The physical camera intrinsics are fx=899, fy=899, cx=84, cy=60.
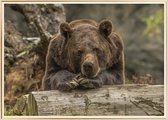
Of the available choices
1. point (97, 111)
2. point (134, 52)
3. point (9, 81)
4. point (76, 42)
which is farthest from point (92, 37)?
point (134, 52)

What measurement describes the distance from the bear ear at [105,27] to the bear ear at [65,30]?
0.25m

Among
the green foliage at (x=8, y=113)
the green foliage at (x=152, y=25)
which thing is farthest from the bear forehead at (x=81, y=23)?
the green foliage at (x=152, y=25)

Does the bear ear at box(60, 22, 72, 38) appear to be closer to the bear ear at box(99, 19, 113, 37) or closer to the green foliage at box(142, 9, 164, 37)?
the bear ear at box(99, 19, 113, 37)

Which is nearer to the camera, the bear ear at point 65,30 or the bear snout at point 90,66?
the bear snout at point 90,66

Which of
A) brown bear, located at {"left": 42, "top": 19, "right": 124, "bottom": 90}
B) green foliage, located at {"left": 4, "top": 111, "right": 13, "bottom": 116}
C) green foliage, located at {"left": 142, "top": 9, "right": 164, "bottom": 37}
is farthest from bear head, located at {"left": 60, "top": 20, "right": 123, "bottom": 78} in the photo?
green foliage, located at {"left": 142, "top": 9, "right": 164, "bottom": 37}

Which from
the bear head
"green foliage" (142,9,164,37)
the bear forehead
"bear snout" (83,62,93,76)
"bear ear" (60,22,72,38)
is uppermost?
"green foliage" (142,9,164,37)

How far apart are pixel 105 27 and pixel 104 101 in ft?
1.92

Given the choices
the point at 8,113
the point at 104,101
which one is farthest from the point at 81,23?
the point at 8,113

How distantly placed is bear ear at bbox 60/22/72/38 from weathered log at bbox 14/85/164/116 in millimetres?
459

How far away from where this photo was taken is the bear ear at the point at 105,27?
23.4ft

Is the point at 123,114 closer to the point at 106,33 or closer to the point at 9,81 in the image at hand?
the point at 106,33

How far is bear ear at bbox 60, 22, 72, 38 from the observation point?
7.11 meters

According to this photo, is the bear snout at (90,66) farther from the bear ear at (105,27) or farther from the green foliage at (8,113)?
the green foliage at (8,113)

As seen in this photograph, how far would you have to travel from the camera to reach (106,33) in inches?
281
